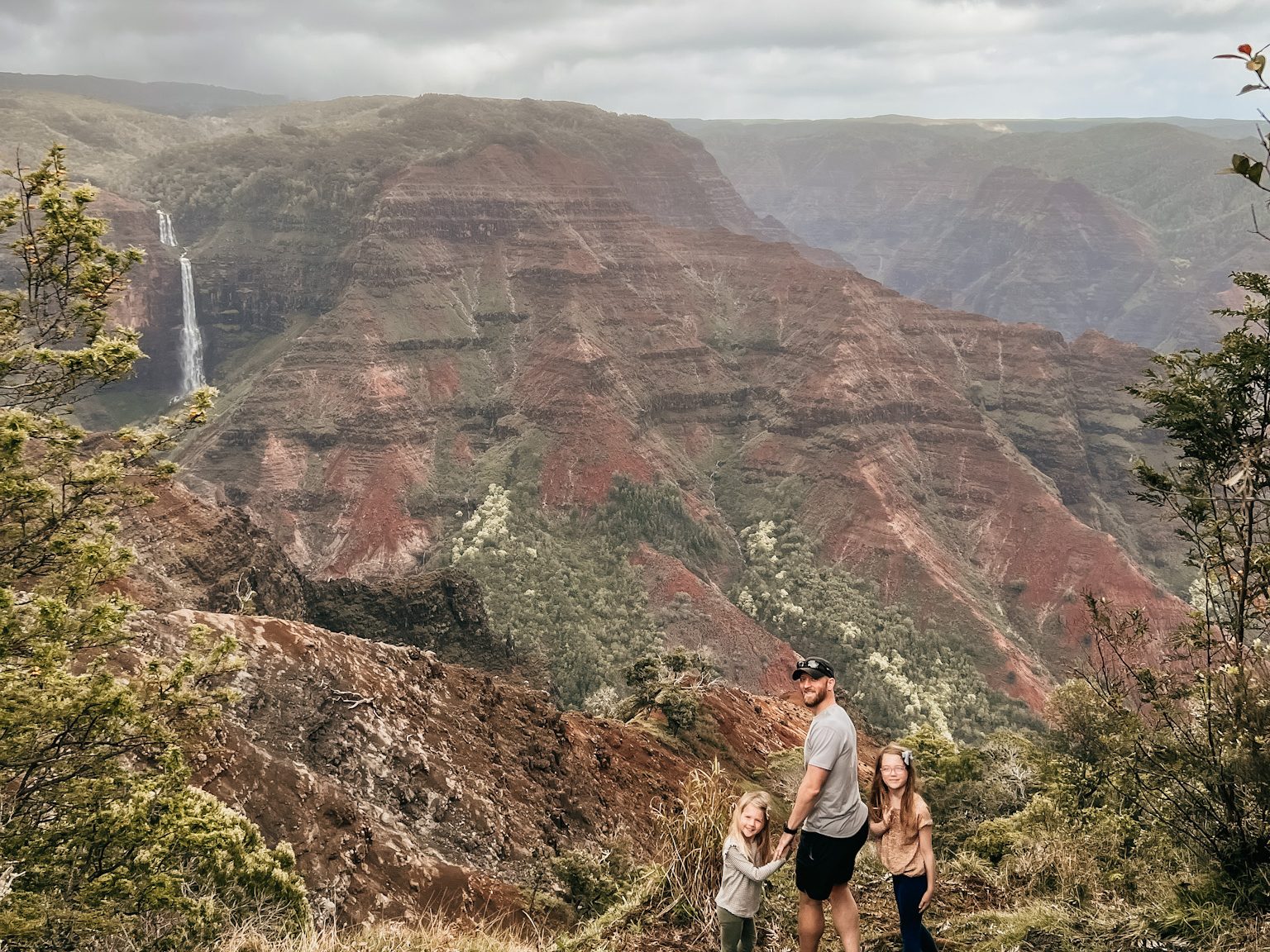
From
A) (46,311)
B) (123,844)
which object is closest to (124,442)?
(46,311)

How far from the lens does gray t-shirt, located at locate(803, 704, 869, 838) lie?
23.6 feet

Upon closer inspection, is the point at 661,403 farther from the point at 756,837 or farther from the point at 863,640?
the point at 756,837

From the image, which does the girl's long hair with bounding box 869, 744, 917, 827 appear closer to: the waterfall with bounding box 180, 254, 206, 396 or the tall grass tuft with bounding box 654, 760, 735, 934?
the tall grass tuft with bounding box 654, 760, 735, 934

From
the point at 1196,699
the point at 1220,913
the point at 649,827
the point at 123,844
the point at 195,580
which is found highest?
the point at 1196,699

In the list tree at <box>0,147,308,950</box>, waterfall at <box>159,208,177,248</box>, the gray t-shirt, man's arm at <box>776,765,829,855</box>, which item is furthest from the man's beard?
waterfall at <box>159,208,177,248</box>

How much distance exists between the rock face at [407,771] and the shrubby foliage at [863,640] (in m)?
41.2

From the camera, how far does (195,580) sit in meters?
34.9

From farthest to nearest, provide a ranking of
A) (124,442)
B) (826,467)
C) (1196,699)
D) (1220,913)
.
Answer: (826,467)
(124,442)
(1196,699)
(1220,913)

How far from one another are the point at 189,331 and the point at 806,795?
135845 mm

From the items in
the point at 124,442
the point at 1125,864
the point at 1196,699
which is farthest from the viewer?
the point at 124,442

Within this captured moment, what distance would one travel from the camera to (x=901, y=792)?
25.3 ft

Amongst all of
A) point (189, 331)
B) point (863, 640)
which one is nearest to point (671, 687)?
point (863, 640)

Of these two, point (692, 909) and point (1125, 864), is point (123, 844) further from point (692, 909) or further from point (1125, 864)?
point (1125, 864)

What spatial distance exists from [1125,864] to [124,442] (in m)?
13.8
